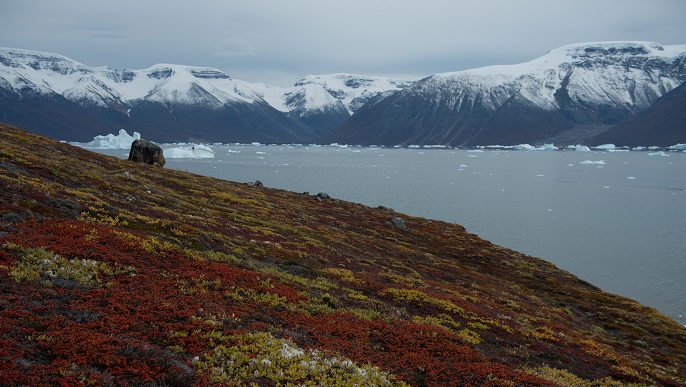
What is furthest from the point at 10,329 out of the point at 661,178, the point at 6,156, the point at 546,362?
the point at 661,178

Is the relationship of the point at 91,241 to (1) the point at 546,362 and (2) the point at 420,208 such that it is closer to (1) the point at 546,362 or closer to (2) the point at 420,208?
(1) the point at 546,362

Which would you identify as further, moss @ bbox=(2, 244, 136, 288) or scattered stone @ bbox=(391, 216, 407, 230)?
scattered stone @ bbox=(391, 216, 407, 230)

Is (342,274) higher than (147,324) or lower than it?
lower

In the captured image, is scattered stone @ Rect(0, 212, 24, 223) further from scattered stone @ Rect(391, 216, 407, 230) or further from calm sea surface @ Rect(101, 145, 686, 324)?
calm sea surface @ Rect(101, 145, 686, 324)

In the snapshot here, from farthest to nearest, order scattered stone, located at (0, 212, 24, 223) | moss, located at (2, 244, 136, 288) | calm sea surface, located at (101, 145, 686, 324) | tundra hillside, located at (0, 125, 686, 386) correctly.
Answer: calm sea surface, located at (101, 145, 686, 324) < scattered stone, located at (0, 212, 24, 223) < moss, located at (2, 244, 136, 288) < tundra hillside, located at (0, 125, 686, 386)

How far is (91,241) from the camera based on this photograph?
759 inches

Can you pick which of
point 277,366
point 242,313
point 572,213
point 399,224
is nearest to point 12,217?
point 242,313

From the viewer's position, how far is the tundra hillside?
1189 centimetres

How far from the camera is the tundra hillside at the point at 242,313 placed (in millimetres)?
11891

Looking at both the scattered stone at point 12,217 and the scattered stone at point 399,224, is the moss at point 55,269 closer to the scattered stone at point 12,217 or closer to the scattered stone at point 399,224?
the scattered stone at point 12,217

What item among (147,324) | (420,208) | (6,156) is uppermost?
(6,156)

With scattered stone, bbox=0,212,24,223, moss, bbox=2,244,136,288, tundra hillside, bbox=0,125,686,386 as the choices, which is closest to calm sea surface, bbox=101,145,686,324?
tundra hillside, bbox=0,125,686,386

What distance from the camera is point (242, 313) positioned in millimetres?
16188

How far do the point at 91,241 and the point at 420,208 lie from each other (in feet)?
297
